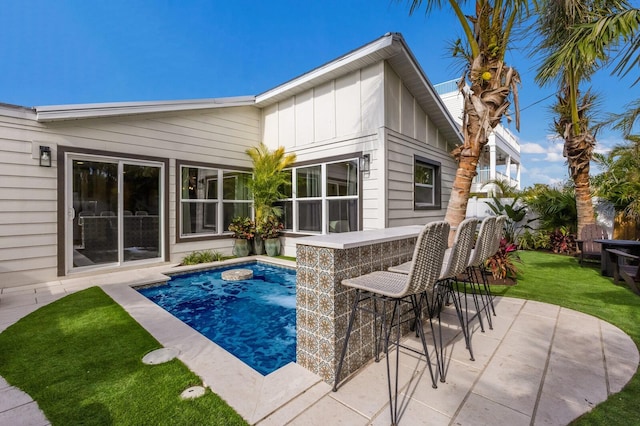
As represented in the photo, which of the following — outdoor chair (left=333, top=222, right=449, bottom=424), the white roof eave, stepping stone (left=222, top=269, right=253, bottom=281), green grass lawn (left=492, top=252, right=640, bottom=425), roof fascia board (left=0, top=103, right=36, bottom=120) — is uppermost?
the white roof eave

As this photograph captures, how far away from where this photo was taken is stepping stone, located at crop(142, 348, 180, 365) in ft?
8.80

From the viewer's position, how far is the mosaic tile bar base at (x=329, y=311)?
90.6 inches

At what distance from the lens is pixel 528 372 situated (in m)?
2.42

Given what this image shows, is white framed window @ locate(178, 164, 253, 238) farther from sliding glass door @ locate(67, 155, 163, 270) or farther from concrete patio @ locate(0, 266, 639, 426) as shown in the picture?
concrete patio @ locate(0, 266, 639, 426)

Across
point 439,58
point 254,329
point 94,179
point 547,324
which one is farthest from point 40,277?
point 439,58

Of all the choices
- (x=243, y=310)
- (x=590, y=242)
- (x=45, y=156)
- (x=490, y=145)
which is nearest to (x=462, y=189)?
(x=243, y=310)

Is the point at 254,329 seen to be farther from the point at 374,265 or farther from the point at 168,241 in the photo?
the point at 168,241

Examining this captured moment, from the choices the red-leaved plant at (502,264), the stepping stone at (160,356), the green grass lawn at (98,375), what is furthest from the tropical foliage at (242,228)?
the red-leaved plant at (502,264)

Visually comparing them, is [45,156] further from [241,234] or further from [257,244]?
[257,244]

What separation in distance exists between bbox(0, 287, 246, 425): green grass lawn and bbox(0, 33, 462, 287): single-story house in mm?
2790

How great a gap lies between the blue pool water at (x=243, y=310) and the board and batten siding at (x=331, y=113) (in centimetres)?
378

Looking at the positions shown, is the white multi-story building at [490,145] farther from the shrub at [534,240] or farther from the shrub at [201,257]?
the shrub at [201,257]

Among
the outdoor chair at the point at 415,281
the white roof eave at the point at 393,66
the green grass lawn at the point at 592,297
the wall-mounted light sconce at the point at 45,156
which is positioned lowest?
the green grass lawn at the point at 592,297

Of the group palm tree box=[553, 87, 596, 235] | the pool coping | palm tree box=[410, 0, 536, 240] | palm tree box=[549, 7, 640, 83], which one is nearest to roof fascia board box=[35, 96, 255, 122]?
the pool coping
